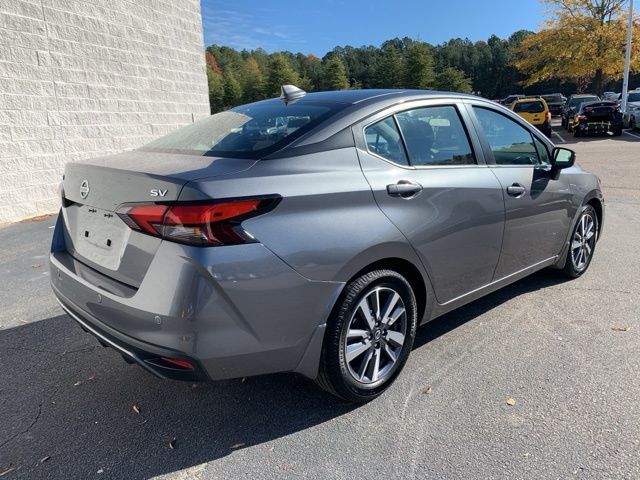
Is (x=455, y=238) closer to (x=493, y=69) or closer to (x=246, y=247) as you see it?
(x=246, y=247)

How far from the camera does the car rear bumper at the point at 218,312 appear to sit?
2.16 m

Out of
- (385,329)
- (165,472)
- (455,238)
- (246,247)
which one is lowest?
(165,472)

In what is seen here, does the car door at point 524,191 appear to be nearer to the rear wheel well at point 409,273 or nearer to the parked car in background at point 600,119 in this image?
the rear wheel well at point 409,273

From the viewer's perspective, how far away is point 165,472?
2.35 metres

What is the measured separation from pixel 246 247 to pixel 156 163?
77cm

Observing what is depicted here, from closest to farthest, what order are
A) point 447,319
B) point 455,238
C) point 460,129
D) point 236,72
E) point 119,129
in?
point 455,238 < point 460,129 < point 447,319 < point 119,129 < point 236,72

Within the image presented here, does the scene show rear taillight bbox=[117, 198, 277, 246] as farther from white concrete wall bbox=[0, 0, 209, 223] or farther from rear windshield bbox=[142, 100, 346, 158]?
white concrete wall bbox=[0, 0, 209, 223]

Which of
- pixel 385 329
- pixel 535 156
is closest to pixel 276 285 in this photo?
pixel 385 329

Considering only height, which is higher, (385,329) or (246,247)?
(246,247)

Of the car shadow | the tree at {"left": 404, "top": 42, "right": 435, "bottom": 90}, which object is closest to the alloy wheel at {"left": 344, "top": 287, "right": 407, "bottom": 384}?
the car shadow

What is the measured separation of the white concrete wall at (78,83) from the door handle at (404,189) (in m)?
7.38

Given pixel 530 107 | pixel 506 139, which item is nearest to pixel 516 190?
pixel 506 139

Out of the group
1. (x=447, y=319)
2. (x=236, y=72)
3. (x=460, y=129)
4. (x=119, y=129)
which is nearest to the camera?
(x=460, y=129)

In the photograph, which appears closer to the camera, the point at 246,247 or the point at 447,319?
the point at 246,247
